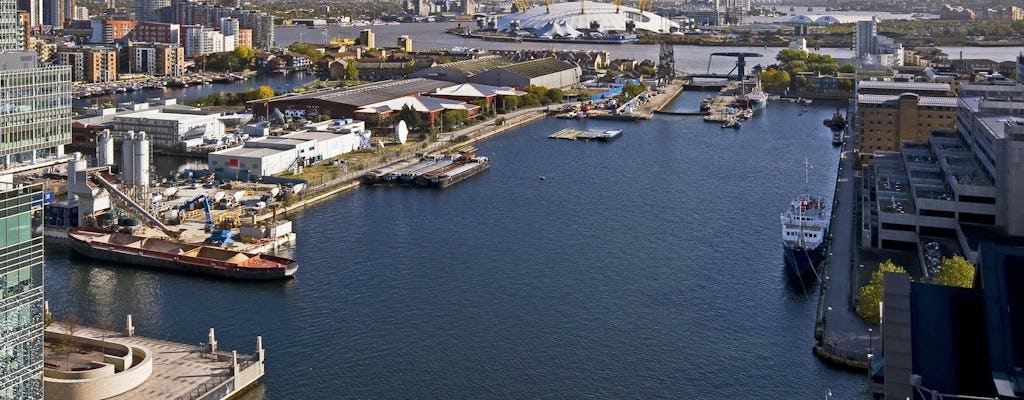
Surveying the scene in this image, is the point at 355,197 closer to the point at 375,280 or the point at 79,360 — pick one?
the point at 375,280

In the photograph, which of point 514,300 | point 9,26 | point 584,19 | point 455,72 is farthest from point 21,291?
point 584,19

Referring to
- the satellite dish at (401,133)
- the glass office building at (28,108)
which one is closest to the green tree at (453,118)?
the satellite dish at (401,133)

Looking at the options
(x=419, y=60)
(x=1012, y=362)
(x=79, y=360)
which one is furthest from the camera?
(x=419, y=60)

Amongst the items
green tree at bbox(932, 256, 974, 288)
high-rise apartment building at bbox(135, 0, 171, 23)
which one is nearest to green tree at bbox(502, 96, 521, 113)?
green tree at bbox(932, 256, 974, 288)

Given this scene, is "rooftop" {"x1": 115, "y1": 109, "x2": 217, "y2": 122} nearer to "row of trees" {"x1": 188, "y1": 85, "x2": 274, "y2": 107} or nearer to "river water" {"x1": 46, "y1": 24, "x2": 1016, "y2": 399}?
"row of trees" {"x1": 188, "y1": 85, "x2": 274, "y2": 107}

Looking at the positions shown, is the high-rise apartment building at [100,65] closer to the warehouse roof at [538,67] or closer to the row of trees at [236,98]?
the row of trees at [236,98]

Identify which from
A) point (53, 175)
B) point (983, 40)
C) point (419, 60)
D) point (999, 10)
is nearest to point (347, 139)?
point (53, 175)
